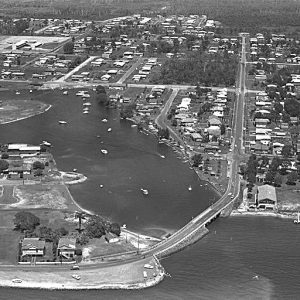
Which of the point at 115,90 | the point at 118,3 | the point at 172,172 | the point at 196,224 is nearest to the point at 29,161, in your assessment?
the point at 172,172

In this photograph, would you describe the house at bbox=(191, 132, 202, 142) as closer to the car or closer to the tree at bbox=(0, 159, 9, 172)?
the tree at bbox=(0, 159, 9, 172)

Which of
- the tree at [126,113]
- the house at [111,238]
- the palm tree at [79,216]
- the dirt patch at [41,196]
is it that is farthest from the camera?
the tree at [126,113]

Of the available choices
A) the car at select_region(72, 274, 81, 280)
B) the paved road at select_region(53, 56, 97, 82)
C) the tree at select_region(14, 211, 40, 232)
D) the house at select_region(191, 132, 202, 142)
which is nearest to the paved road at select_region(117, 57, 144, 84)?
the paved road at select_region(53, 56, 97, 82)

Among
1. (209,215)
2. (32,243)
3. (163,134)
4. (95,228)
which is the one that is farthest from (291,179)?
(32,243)

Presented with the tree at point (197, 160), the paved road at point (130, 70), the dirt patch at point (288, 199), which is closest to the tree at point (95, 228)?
the dirt patch at point (288, 199)

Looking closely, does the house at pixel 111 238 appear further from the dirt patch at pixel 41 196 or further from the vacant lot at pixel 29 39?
the vacant lot at pixel 29 39

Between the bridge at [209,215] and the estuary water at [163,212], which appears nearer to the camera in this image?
the estuary water at [163,212]
